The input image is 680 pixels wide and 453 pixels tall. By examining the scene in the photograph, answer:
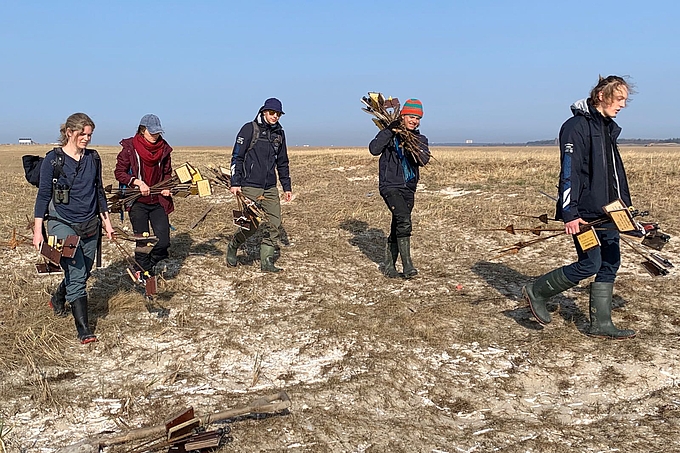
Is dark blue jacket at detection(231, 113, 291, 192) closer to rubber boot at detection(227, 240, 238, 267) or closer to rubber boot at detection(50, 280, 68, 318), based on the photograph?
rubber boot at detection(227, 240, 238, 267)

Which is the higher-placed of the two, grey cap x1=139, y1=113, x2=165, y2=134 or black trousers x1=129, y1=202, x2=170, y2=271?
grey cap x1=139, y1=113, x2=165, y2=134

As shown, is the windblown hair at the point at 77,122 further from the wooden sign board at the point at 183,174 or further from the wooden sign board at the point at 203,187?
the wooden sign board at the point at 203,187

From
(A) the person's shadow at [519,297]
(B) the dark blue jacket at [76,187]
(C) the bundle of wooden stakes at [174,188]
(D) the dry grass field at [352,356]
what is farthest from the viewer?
(C) the bundle of wooden stakes at [174,188]

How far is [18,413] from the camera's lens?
151 inches

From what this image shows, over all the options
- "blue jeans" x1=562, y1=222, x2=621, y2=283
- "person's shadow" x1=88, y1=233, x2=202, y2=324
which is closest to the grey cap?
"person's shadow" x1=88, y1=233, x2=202, y2=324

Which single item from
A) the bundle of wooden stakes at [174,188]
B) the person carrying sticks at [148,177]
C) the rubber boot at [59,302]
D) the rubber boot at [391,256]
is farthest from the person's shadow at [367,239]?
the rubber boot at [59,302]

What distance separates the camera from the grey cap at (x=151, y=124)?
6.25 metres

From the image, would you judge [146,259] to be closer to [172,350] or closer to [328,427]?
[172,350]

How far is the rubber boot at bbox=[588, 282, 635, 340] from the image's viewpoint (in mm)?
5066

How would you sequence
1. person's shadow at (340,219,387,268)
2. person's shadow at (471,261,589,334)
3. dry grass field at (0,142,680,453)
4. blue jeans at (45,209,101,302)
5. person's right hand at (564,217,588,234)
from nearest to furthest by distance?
dry grass field at (0,142,680,453), person's right hand at (564,217,588,234), blue jeans at (45,209,101,302), person's shadow at (471,261,589,334), person's shadow at (340,219,387,268)

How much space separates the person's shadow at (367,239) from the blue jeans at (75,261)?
4180 millimetres

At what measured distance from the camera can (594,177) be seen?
481cm

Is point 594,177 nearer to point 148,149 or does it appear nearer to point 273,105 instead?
point 273,105

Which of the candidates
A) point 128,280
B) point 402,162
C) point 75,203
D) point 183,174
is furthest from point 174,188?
point 402,162
